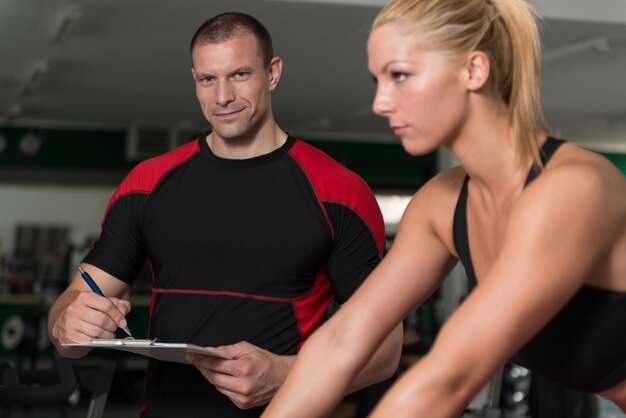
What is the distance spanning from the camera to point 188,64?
689 centimetres

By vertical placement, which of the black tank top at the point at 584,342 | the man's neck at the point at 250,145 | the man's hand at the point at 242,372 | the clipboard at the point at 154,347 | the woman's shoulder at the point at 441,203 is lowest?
the man's hand at the point at 242,372

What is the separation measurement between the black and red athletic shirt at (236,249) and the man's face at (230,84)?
10 cm

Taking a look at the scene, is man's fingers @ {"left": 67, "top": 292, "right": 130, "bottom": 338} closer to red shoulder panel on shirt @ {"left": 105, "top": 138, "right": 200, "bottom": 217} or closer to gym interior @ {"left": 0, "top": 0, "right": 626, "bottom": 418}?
red shoulder panel on shirt @ {"left": 105, "top": 138, "right": 200, "bottom": 217}

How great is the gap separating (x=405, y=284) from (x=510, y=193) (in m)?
0.19

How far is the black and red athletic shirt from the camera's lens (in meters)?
1.75

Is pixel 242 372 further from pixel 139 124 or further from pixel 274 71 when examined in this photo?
pixel 139 124

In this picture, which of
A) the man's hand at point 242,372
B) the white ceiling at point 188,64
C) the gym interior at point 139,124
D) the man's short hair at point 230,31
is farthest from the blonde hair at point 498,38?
the white ceiling at point 188,64

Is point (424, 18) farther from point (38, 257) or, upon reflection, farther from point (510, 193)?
point (38, 257)

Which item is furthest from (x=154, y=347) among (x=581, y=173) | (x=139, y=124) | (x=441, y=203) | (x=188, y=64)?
(x=139, y=124)

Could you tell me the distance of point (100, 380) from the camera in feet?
7.73

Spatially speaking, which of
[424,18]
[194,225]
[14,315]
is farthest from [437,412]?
[14,315]

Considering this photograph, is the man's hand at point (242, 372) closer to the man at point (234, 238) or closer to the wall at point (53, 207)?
the man at point (234, 238)

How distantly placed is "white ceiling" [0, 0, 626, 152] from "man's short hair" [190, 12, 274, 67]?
2003 mm

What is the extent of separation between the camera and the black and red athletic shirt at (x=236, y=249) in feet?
5.75
